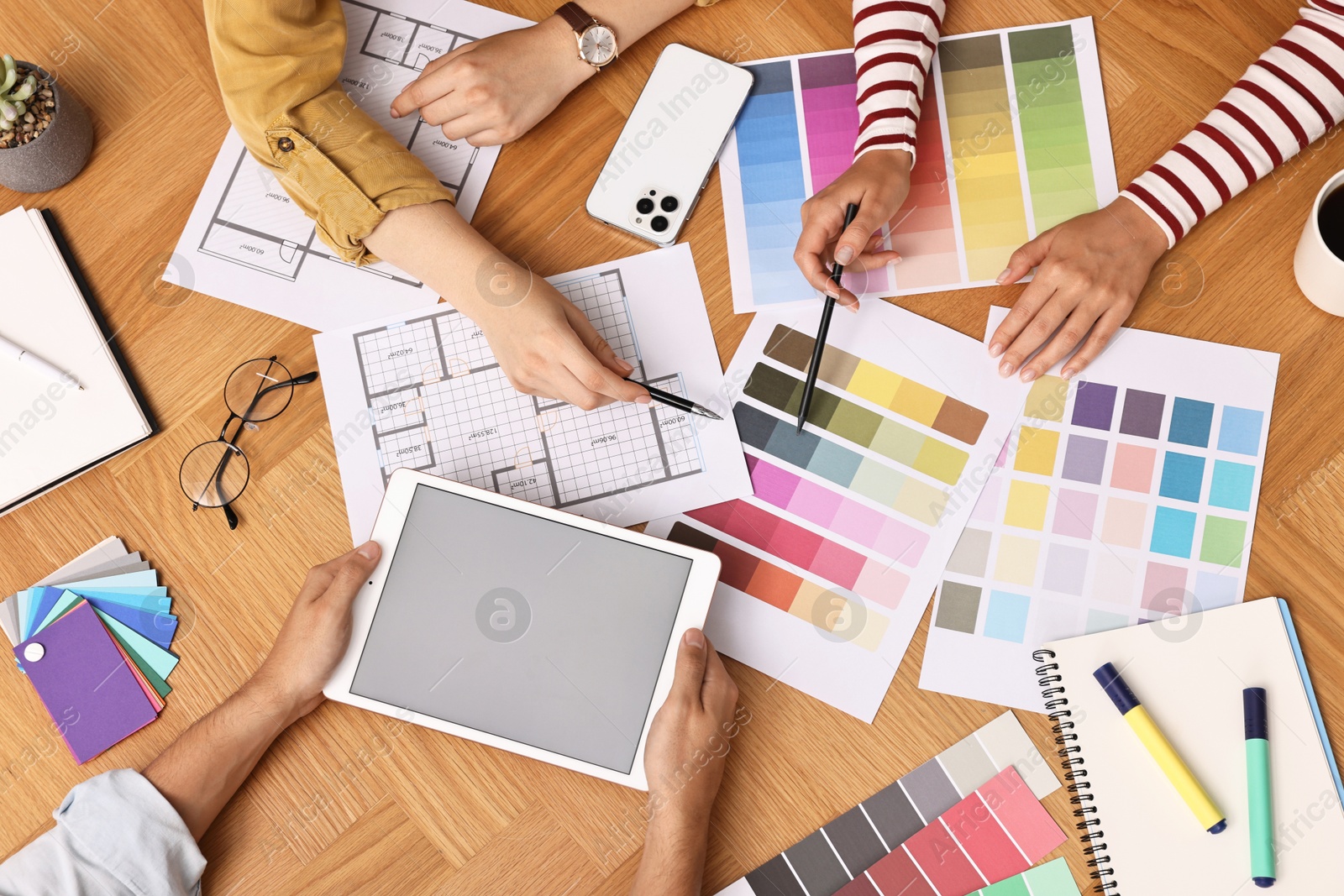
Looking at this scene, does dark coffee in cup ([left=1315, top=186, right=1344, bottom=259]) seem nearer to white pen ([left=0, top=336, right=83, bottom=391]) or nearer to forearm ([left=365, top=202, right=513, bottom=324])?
forearm ([left=365, top=202, right=513, bottom=324])

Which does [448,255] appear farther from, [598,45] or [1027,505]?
[1027,505]

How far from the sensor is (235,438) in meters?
0.96

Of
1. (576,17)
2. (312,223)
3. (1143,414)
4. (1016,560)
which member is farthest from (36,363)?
(1143,414)

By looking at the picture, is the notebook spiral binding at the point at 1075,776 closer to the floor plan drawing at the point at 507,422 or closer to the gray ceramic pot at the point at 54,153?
the floor plan drawing at the point at 507,422

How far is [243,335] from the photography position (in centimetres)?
98

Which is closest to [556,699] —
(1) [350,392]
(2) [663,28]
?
A: (1) [350,392]

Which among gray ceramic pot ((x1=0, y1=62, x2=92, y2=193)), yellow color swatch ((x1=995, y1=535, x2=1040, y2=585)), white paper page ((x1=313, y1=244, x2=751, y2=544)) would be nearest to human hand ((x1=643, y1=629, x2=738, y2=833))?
white paper page ((x1=313, y1=244, x2=751, y2=544))

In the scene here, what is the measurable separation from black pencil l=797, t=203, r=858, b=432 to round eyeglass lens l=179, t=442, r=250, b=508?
23.9 inches

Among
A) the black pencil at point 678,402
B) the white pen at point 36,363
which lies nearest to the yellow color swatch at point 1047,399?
the black pencil at point 678,402

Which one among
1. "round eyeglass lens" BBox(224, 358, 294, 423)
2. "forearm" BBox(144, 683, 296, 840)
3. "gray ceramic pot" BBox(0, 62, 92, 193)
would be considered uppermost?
"gray ceramic pot" BBox(0, 62, 92, 193)

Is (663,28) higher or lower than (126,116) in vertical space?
lower

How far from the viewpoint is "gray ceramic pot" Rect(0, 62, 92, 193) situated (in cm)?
94

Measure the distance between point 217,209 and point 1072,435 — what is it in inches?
38.5

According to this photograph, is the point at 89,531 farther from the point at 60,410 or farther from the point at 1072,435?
the point at 1072,435
